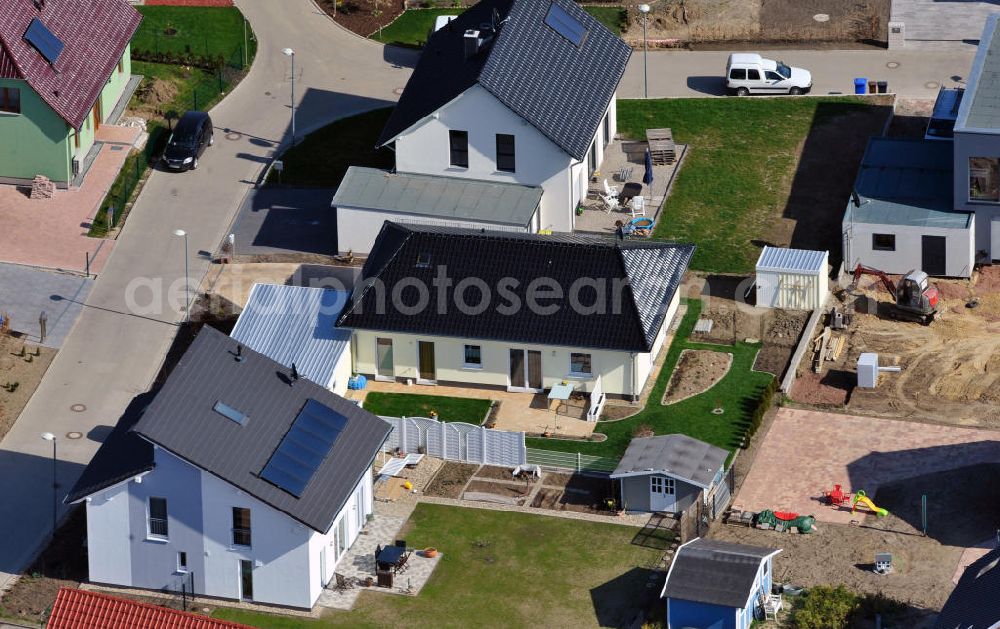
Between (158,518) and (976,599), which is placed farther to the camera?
(158,518)

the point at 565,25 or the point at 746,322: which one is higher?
the point at 565,25

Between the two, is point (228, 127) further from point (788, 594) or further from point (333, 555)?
point (788, 594)

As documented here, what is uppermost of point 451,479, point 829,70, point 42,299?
point 829,70

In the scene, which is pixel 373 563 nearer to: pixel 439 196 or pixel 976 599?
pixel 976 599

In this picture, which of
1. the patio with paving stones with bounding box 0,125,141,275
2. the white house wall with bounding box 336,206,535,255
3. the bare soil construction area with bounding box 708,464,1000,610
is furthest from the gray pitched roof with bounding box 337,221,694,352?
the patio with paving stones with bounding box 0,125,141,275

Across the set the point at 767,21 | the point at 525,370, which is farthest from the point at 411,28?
the point at 525,370

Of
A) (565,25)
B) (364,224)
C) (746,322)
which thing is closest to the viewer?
(746,322)
